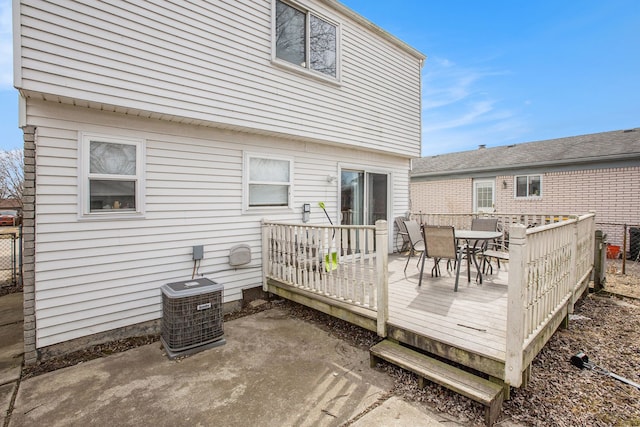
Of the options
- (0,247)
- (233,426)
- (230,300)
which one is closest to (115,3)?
(230,300)

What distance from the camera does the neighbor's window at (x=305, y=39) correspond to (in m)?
5.09

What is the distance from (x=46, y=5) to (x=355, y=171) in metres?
5.41

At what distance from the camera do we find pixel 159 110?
3.80 meters

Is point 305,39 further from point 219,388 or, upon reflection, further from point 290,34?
point 219,388

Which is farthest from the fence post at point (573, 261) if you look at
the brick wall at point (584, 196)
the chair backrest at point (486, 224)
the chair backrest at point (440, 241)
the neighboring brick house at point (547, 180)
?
the brick wall at point (584, 196)

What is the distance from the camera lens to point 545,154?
38.0 ft

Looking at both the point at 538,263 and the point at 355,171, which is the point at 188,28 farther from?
the point at 538,263

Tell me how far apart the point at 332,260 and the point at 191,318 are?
186 centimetres

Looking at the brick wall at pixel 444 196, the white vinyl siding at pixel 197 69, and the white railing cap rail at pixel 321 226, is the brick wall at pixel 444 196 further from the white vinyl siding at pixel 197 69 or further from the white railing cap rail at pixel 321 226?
the white railing cap rail at pixel 321 226

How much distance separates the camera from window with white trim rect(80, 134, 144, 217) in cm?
354

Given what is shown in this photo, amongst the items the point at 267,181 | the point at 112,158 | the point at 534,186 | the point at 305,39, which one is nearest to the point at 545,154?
the point at 534,186

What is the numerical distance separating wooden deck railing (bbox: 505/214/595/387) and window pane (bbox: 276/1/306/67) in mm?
4600

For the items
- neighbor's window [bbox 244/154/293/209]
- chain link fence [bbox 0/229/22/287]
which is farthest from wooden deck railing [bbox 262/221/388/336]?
chain link fence [bbox 0/229/22/287]

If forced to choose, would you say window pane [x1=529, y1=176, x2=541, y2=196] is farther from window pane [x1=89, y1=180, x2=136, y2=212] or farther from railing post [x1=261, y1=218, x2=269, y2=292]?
window pane [x1=89, y1=180, x2=136, y2=212]
